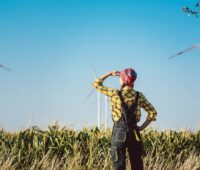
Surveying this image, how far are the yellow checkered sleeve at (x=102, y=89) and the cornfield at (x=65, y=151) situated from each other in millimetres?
2401

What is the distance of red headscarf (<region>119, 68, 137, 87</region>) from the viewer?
19.4 feet

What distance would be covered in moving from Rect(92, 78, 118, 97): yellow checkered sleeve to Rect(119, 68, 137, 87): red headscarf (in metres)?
0.20

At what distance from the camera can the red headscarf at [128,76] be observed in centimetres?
591

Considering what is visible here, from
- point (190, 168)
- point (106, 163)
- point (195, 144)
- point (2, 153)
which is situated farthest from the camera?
point (195, 144)

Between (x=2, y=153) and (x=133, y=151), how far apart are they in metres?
3.06

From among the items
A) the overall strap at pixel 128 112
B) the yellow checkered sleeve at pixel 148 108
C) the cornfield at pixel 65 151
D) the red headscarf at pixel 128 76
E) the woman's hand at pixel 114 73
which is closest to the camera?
the overall strap at pixel 128 112

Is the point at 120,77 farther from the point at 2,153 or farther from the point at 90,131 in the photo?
the point at 90,131

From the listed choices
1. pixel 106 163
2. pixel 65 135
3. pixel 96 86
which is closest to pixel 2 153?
pixel 65 135

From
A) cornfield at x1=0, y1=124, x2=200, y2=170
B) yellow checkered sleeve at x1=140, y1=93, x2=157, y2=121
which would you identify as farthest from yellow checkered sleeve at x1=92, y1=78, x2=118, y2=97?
cornfield at x1=0, y1=124, x2=200, y2=170

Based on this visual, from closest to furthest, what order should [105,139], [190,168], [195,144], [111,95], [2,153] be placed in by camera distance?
[111,95], [2,153], [105,139], [190,168], [195,144]

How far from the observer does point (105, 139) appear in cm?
929

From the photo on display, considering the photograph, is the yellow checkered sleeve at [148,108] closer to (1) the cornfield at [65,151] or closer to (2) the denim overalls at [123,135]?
(2) the denim overalls at [123,135]

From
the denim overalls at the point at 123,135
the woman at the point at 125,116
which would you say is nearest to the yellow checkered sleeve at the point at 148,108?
the woman at the point at 125,116

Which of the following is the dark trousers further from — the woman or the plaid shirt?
the plaid shirt
